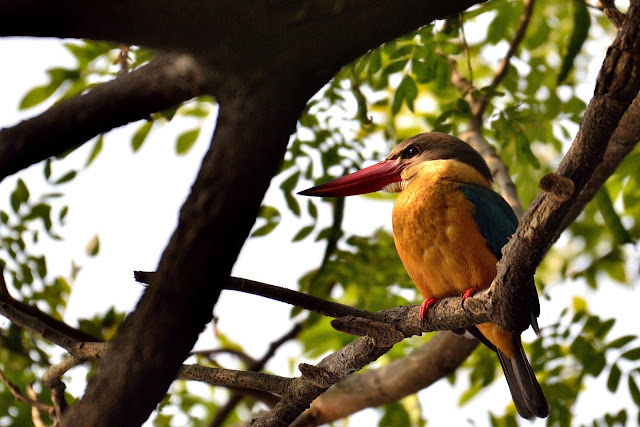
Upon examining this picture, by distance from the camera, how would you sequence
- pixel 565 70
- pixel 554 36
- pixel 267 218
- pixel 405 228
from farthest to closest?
1. pixel 554 36
2. pixel 267 218
3. pixel 565 70
4. pixel 405 228

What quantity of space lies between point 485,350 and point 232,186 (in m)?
3.38

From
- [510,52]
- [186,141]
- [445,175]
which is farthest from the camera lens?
[186,141]

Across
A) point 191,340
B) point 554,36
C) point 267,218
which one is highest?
point 554,36

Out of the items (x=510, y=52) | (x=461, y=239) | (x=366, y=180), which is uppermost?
(x=510, y=52)

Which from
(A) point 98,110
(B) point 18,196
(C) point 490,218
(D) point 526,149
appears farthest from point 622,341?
(A) point 98,110

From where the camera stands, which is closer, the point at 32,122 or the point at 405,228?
the point at 32,122

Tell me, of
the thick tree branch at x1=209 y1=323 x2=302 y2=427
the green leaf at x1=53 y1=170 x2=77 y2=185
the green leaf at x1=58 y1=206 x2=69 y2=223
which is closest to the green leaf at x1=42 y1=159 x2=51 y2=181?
the green leaf at x1=53 y1=170 x2=77 y2=185

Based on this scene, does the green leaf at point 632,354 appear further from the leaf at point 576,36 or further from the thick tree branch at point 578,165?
the thick tree branch at point 578,165

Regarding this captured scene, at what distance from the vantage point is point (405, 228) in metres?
3.00

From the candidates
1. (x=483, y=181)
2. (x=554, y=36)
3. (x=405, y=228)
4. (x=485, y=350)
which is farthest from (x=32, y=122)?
(x=554, y=36)

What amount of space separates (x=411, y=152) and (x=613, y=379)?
4.70 ft

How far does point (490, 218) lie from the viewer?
284 centimetres

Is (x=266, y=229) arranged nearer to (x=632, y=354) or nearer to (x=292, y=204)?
(x=292, y=204)

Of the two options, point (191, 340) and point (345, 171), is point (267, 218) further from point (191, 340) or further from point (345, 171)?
point (191, 340)
